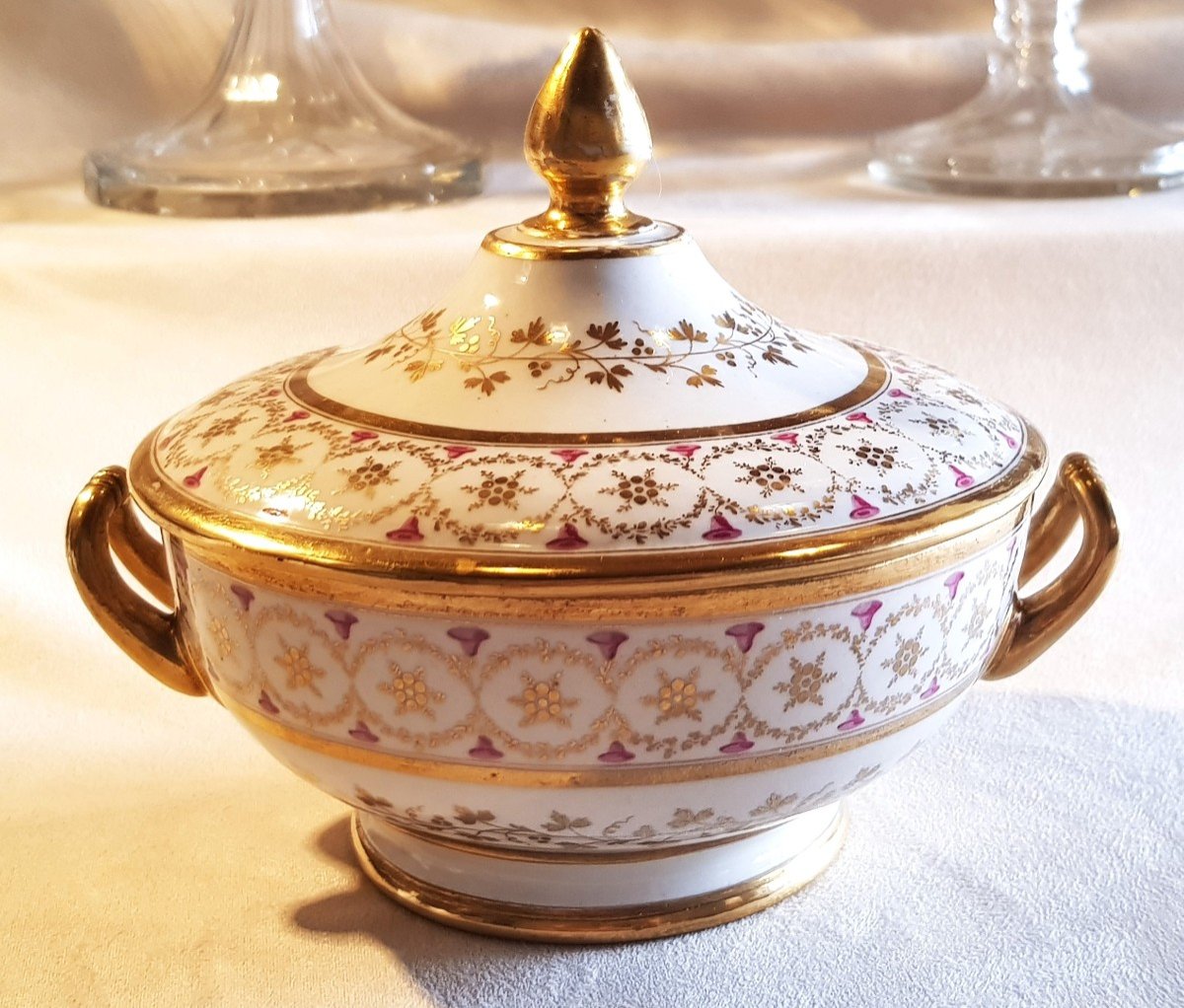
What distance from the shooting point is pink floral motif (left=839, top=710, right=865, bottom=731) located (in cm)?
83

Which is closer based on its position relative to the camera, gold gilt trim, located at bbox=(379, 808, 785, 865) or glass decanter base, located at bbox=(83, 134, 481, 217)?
gold gilt trim, located at bbox=(379, 808, 785, 865)

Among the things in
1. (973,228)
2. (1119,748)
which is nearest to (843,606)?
(1119,748)

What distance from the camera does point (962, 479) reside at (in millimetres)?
831

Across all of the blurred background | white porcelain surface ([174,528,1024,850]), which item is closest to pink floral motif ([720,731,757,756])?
white porcelain surface ([174,528,1024,850])

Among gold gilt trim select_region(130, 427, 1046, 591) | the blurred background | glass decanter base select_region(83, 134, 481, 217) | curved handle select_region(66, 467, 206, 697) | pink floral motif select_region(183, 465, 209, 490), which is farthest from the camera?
the blurred background

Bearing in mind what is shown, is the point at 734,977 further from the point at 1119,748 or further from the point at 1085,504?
the point at 1119,748

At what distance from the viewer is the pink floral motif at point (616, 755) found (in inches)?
31.4

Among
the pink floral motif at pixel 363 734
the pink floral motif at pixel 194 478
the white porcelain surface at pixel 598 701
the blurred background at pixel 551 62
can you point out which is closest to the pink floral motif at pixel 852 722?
the white porcelain surface at pixel 598 701

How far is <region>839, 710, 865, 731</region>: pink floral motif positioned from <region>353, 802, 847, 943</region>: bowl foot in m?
0.14

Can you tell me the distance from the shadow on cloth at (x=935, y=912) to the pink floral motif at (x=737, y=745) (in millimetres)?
167

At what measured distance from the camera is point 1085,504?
0.95m

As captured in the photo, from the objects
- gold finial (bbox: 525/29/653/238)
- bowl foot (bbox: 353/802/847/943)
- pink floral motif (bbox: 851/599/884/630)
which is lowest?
bowl foot (bbox: 353/802/847/943)

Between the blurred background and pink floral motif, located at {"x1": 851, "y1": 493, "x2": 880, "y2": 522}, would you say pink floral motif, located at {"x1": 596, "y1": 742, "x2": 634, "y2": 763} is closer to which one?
pink floral motif, located at {"x1": 851, "y1": 493, "x2": 880, "y2": 522}

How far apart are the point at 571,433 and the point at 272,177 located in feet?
2.44
